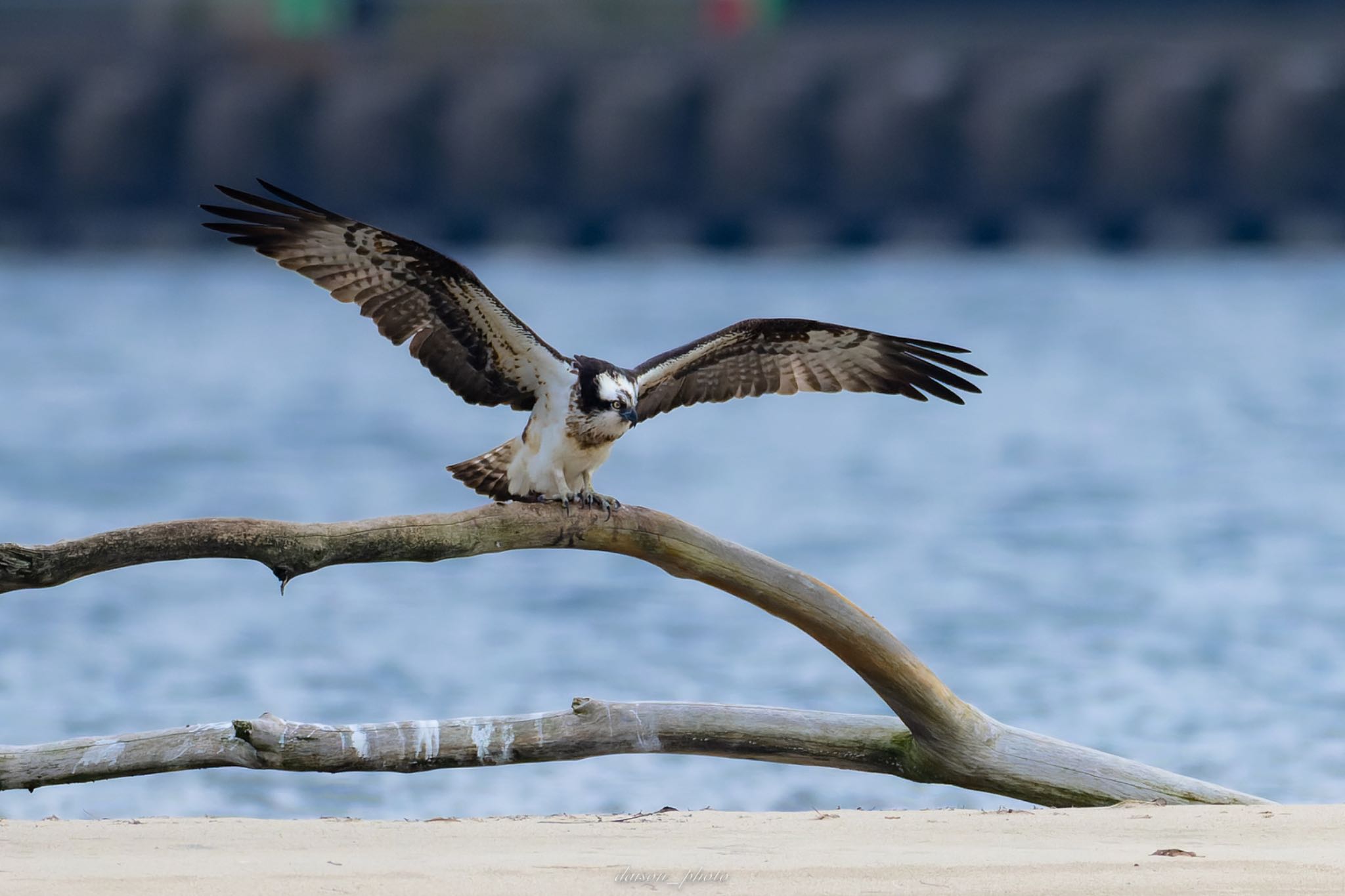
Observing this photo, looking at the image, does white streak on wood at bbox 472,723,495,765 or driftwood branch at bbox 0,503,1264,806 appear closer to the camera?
driftwood branch at bbox 0,503,1264,806

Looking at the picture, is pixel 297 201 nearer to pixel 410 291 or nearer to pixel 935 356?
pixel 410 291

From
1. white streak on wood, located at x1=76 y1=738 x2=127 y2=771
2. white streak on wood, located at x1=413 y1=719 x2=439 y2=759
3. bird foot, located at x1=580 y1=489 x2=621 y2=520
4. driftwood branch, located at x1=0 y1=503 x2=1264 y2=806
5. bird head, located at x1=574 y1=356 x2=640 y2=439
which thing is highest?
bird head, located at x1=574 y1=356 x2=640 y2=439

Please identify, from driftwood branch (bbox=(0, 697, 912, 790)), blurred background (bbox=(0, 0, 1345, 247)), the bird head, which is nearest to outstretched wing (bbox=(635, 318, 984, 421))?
the bird head

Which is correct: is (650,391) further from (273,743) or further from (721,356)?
(273,743)

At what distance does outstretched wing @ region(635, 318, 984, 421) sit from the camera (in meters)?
7.14

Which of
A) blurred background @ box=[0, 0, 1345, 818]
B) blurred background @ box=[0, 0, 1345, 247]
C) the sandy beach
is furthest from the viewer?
blurred background @ box=[0, 0, 1345, 247]

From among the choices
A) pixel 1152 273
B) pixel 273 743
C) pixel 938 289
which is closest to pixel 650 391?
pixel 273 743

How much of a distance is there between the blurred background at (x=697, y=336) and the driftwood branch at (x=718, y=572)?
2279mm

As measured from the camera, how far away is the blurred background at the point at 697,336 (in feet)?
39.9

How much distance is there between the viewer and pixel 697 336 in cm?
3303

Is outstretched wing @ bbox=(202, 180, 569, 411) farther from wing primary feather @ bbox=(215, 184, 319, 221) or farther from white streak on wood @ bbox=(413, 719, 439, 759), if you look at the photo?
white streak on wood @ bbox=(413, 719, 439, 759)

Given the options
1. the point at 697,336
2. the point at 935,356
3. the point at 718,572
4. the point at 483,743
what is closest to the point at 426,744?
the point at 483,743

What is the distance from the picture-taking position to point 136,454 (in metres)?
25.0

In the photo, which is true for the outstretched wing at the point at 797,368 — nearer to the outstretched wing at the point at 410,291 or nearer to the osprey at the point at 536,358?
the osprey at the point at 536,358
